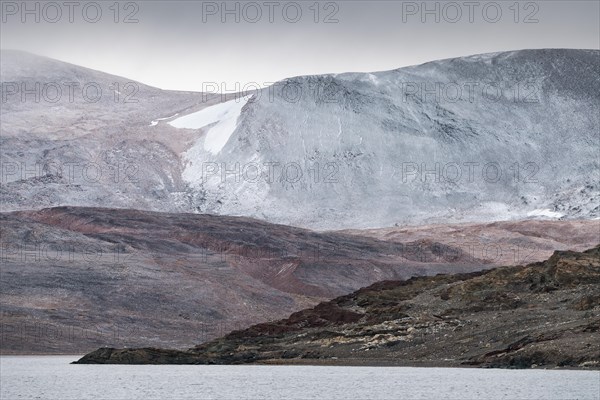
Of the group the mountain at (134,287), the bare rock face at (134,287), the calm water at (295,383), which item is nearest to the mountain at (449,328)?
the calm water at (295,383)

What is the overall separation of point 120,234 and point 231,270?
19003mm

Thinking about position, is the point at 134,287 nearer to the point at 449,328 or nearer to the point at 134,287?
the point at 134,287

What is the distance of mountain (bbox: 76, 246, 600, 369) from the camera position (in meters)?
94.8

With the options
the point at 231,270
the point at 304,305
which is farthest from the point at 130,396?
the point at 231,270

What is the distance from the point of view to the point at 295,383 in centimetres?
8519

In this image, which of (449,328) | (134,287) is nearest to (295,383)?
(449,328)

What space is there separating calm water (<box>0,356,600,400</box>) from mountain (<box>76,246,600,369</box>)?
435 cm

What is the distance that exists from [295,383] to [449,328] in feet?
82.8

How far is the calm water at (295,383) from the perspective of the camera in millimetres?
74875

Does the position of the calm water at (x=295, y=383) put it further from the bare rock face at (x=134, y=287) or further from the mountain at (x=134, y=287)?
the bare rock face at (x=134, y=287)

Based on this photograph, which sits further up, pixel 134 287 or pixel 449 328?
pixel 134 287

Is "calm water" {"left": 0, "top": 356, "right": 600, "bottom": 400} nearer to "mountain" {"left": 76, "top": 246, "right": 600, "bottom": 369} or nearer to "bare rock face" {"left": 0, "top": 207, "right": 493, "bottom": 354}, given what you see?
"mountain" {"left": 76, "top": 246, "right": 600, "bottom": 369}

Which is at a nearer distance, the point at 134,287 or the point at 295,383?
the point at 295,383

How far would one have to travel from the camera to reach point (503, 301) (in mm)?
113312
